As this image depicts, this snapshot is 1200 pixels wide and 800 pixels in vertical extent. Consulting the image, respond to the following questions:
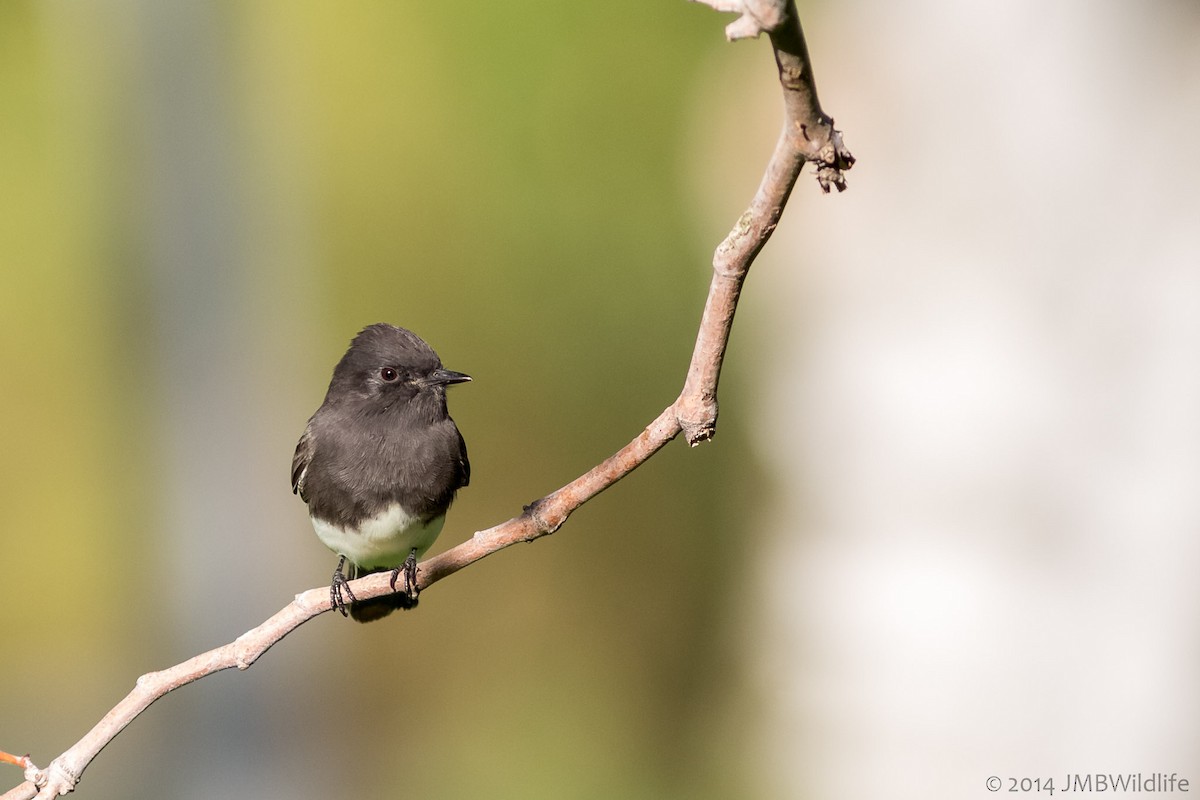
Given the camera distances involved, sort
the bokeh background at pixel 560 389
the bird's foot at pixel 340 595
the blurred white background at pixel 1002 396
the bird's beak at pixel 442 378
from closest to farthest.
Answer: the bird's foot at pixel 340 595 < the bird's beak at pixel 442 378 < the blurred white background at pixel 1002 396 < the bokeh background at pixel 560 389

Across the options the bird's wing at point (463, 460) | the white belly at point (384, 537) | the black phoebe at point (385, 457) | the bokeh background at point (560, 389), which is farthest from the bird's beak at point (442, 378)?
the bokeh background at point (560, 389)

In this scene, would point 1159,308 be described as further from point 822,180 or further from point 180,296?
point 180,296

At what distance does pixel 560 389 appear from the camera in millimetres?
6926

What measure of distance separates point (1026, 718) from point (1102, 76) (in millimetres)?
2398

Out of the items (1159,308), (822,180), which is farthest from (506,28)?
(822,180)

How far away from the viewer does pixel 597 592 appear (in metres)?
7.00

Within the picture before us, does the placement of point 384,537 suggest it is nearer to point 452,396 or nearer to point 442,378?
point 442,378

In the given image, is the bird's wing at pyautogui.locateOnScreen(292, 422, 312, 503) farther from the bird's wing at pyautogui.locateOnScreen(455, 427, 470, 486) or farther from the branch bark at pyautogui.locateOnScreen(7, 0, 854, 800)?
the branch bark at pyautogui.locateOnScreen(7, 0, 854, 800)

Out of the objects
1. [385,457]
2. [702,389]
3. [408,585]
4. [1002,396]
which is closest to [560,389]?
[1002,396]

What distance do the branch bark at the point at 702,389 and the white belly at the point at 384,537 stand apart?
0.48 meters

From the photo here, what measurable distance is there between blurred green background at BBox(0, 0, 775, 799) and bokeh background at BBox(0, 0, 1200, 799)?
0.02 m

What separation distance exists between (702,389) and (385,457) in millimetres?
1634

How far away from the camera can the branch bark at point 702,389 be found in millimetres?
1330

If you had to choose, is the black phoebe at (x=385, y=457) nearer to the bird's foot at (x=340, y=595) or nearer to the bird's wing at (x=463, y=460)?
the bird's wing at (x=463, y=460)
